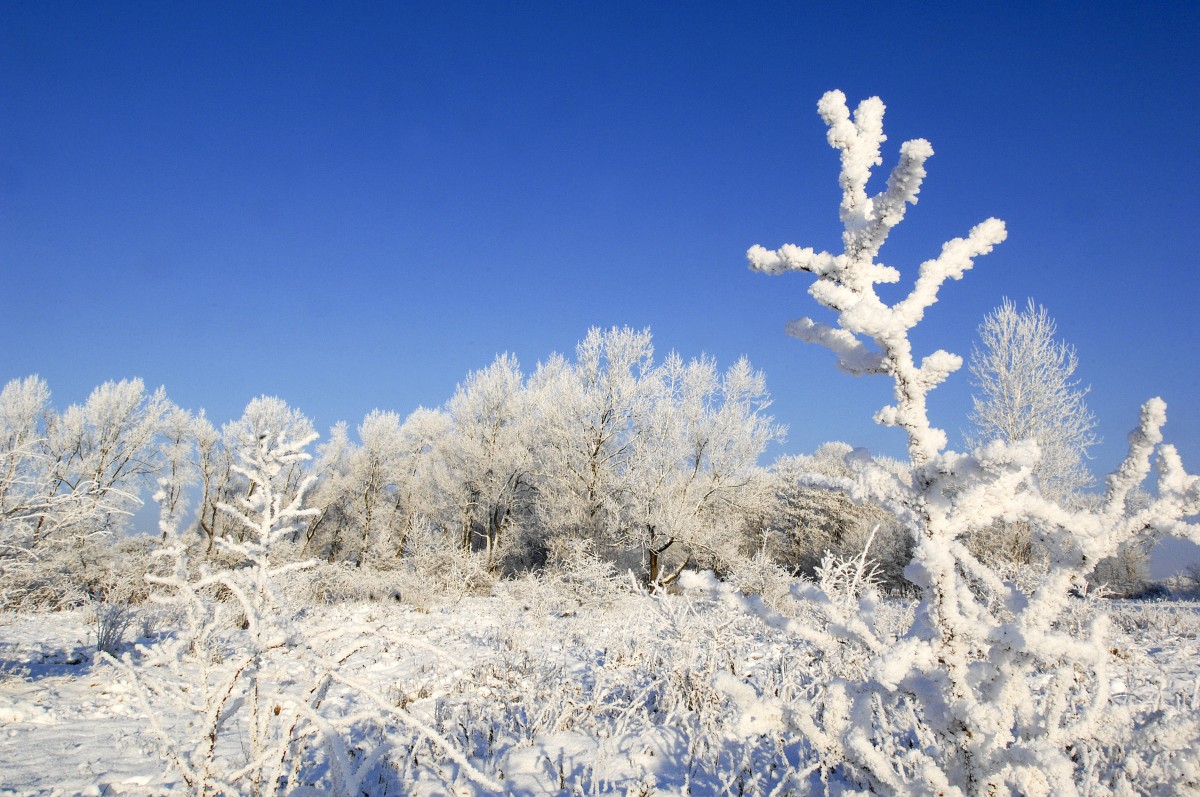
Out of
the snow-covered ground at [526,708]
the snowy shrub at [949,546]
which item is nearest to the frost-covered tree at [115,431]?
the snow-covered ground at [526,708]

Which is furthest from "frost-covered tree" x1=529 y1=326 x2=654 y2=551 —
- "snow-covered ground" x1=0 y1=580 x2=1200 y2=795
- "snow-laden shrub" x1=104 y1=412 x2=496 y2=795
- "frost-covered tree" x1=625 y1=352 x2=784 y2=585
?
"snow-laden shrub" x1=104 y1=412 x2=496 y2=795

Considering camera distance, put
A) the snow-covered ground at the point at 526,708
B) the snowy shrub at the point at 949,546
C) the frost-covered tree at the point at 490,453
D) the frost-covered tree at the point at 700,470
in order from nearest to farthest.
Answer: the snowy shrub at the point at 949,546 → the snow-covered ground at the point at 526,708 → the frost-covered tree at the point at 700,470 → the frost-covered tree at the point at 490,453

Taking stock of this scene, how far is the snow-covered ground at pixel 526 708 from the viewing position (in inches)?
122

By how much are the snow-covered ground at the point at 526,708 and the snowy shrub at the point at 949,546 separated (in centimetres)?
34

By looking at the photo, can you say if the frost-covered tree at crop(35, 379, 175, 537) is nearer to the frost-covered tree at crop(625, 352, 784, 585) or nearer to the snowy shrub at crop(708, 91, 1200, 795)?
the frost-covered tree at crop(625, 352, 784, 585)

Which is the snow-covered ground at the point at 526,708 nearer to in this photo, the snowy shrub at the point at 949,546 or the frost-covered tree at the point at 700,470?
the snowy shrub at the point at 949,546

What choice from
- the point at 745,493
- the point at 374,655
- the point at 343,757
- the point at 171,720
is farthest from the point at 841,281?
the point at 745,493

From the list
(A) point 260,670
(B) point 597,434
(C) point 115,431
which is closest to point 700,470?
(B) point 597,434

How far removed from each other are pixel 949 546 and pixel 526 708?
13.5 ft

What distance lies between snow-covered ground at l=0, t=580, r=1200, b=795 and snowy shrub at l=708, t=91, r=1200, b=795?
34 centimetres

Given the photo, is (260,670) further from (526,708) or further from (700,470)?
(700,470)

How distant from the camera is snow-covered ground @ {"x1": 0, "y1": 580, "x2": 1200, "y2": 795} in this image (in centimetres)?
311

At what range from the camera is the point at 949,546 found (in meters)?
1.35

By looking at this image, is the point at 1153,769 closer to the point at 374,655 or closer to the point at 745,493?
the point at 374,655
